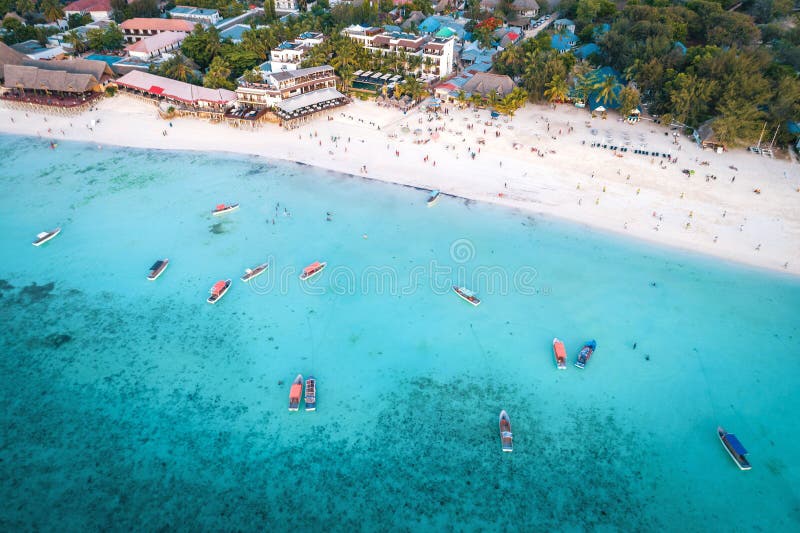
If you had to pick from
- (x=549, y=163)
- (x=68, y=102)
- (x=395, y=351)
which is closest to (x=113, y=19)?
(x=68, y=102)

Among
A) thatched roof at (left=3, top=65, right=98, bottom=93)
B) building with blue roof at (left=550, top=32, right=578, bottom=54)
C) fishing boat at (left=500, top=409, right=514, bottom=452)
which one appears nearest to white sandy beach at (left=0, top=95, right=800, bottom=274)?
thatched roof at (left=3, top=65, right=98, bottom=93)

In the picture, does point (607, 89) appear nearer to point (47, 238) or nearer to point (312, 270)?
point (312, 270)

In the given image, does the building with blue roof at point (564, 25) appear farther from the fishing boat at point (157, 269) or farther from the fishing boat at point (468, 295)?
the fishing boat at point (157, 269)

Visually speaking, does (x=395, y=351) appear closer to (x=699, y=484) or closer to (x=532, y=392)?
(x=532, y=392)

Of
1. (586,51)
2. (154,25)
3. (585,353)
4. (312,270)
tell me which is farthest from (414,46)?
(585,353)

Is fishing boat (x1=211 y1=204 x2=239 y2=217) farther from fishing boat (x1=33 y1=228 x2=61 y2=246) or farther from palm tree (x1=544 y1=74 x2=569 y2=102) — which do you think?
palm tree (x1=544 y1=74 x2=569 y2=102)

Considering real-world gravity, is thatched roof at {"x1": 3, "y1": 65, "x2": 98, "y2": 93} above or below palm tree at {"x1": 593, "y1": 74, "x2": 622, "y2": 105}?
below
